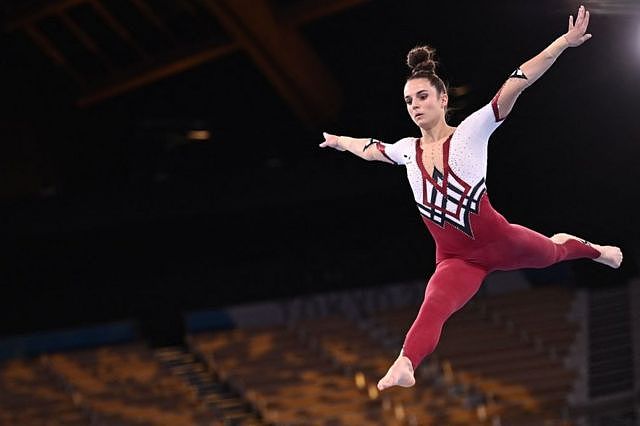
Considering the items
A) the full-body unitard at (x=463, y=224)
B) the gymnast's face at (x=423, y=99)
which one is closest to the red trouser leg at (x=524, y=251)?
the full-body unitard at (x=463, y=224)

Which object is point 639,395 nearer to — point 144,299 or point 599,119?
point 599,119

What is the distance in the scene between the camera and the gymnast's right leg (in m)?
4.15

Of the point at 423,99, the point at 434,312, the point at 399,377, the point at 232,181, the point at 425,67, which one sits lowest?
the point at 399,377

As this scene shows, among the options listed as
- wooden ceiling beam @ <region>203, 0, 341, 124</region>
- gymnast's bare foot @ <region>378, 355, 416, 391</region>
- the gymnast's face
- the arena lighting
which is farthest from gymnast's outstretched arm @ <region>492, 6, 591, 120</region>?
the arena lighting

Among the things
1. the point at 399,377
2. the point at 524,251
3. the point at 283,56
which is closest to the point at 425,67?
the point at 524,251

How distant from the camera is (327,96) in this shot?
12992 mm

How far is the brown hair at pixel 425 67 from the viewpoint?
4551mm

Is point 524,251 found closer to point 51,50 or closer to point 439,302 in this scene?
point 439,302

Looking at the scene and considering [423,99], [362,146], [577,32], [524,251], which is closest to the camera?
[577,32]

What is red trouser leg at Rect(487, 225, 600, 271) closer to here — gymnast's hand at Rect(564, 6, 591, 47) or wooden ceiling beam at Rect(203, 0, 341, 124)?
gymnast's hand at Rect(564, 6, 591, 47)

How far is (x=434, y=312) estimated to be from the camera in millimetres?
4375

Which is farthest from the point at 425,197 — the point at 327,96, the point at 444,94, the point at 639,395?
the point at 639,395

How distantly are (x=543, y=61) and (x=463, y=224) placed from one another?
0.83 m

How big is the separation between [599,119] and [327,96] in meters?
3.60
